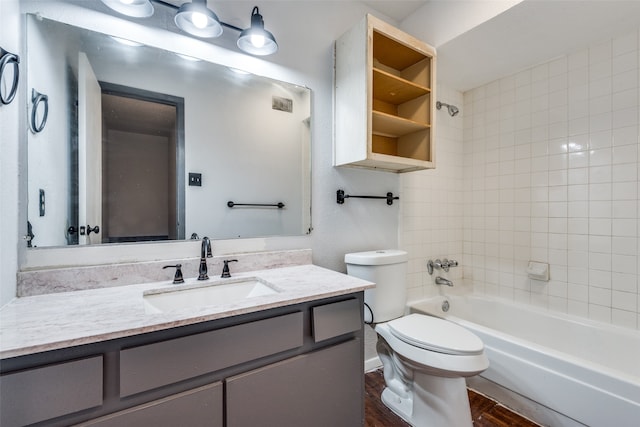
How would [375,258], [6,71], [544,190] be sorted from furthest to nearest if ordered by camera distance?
[544,190], [375,258], [6,71]

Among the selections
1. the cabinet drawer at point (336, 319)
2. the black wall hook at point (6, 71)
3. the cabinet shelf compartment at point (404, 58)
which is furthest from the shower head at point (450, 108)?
the black wall hook at point (6, 71)

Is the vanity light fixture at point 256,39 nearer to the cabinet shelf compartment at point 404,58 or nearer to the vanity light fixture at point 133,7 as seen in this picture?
the vanity light fixture at point 133,7

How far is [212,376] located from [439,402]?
1125mm

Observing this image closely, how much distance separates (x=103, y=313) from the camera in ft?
2.75

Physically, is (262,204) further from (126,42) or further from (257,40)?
(126,42)

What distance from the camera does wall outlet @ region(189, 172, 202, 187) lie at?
1.34m

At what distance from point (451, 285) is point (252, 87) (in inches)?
80.7

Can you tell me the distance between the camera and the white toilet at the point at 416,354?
4.16ft

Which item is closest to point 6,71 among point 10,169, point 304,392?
point 10,169

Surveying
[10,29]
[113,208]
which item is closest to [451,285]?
[113,208]

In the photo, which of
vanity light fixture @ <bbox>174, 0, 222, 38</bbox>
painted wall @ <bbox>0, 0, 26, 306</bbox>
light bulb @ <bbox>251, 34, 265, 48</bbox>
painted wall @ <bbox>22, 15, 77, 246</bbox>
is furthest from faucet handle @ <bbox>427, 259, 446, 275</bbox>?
painted wall @ <bbox>0, 0, 26, 306</bbox>

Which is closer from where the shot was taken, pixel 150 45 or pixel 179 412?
pixel 179 412

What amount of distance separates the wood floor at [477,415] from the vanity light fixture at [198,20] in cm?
212

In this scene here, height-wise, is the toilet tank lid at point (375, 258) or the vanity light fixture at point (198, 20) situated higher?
the vanity light fixture at point (198, 20)
